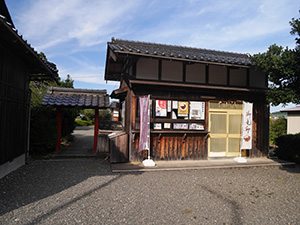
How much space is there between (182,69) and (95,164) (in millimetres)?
5056

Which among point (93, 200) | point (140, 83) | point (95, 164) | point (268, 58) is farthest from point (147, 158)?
point (268, 58)

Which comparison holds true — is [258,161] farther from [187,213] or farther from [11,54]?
[11,54]

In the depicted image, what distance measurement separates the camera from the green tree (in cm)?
603

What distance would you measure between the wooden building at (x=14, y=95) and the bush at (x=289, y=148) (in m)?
10.1

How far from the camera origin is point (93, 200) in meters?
4.12

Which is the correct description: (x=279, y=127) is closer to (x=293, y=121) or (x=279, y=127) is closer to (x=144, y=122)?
(x=293, y=121)

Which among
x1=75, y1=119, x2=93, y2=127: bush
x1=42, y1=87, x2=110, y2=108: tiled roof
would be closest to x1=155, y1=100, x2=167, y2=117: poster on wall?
x1=42, y1=87, x2=110, y2=108: tiled roof

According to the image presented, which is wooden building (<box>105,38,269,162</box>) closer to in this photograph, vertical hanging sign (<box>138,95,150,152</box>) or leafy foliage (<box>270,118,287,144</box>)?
vertical hanging sign (<box>138,95,150,152</box>)

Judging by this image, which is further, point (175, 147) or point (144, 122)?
point (175, 147)

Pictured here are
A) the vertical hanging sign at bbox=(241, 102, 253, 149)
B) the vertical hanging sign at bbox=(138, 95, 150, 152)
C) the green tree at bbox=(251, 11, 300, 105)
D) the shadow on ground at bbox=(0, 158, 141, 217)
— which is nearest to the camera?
the shadow on ground at bbox=(0, 158, 141, 217)

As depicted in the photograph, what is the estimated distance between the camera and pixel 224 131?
823 centimetres

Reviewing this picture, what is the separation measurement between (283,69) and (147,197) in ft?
18.8

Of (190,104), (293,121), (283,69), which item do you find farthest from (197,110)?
(293,121)

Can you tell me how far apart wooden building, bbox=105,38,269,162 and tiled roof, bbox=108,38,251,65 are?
0.04 metres
